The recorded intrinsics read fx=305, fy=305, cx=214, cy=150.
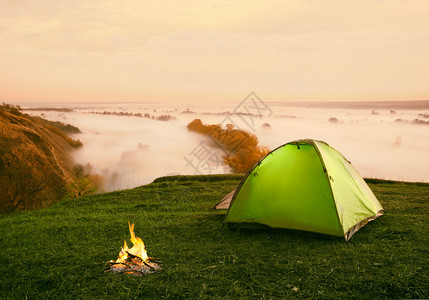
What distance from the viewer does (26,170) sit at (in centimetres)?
1291

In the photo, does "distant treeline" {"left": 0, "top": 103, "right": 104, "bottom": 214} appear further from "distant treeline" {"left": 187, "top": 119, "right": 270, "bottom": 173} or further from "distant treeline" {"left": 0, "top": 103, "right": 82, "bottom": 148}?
"distant treeline" {"left": 187, "top": 119, "right": 270, "bottom": 173}

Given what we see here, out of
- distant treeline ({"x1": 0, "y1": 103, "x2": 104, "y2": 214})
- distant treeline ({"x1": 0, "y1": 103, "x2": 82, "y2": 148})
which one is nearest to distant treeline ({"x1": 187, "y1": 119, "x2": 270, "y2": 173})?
distant treeline ({"x1": 0, "y1": 103, "x2": 82, "y2": 148})

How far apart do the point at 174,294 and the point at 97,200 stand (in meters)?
9.60

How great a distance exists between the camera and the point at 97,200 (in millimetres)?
13445

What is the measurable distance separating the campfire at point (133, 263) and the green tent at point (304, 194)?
284 centimetres

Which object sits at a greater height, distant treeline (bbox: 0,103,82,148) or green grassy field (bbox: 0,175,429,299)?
distant treeline (bbox: 0,103,82,148)

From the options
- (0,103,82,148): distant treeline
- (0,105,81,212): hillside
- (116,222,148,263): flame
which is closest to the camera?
(116,222,148,263): flame

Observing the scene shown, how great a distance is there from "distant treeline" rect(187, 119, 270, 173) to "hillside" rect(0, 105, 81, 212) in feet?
54.7

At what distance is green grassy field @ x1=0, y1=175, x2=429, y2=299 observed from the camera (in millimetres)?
5086

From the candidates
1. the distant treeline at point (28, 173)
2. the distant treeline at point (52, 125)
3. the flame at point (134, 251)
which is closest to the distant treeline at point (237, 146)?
the distant treeline at point (52, 125)

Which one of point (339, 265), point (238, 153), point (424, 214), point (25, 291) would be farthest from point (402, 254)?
point (238, 153)

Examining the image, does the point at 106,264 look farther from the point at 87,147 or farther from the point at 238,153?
the point at 238,153

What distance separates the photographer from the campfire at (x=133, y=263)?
572 cm

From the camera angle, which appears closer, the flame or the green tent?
the flame
